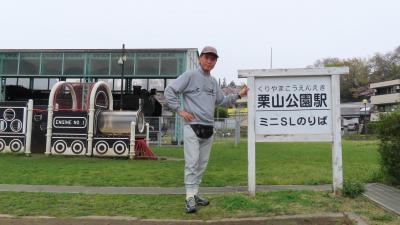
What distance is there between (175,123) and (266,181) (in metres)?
23.4

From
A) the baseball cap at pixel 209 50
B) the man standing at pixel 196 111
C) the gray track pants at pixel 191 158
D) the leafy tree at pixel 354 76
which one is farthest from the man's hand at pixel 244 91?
the leafy tree at pixel 354 76

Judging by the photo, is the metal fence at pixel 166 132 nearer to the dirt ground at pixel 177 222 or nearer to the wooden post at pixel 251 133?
the wooden post at pixel 251 133

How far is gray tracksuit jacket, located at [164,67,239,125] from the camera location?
6207 millimetres

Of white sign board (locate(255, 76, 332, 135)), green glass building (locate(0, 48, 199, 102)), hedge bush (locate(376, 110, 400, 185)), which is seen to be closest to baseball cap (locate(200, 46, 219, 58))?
white sign board (locate(255, 76, 332, 135))

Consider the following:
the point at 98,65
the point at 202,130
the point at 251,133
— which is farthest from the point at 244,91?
the point at 98,65

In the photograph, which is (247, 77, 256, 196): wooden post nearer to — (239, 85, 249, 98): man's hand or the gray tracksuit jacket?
(239, 85, 249, 98): man's hand

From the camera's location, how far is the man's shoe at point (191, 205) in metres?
6.00

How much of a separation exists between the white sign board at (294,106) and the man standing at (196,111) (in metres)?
0.97

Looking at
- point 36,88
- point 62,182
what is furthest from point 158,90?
point 62,182

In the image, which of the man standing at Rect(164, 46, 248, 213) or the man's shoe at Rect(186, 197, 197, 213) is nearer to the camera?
the man's shoe at Rect(186, 197, 197, 213)

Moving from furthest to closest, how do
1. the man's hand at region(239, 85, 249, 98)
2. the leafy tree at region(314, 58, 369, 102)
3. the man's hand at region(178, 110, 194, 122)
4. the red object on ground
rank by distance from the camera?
the leafy tree at region(314, 58, 369, 102), the red object on ground, the man's hand at region(239, 85, 249, 98), the man's hand at region(178, 110, 194, 122)

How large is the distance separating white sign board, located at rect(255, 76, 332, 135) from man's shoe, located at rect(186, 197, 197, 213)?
1.55 meters

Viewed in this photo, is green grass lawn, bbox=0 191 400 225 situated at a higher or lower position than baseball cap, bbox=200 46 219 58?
lower

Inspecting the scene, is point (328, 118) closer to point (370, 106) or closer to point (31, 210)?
point (31, 210)
